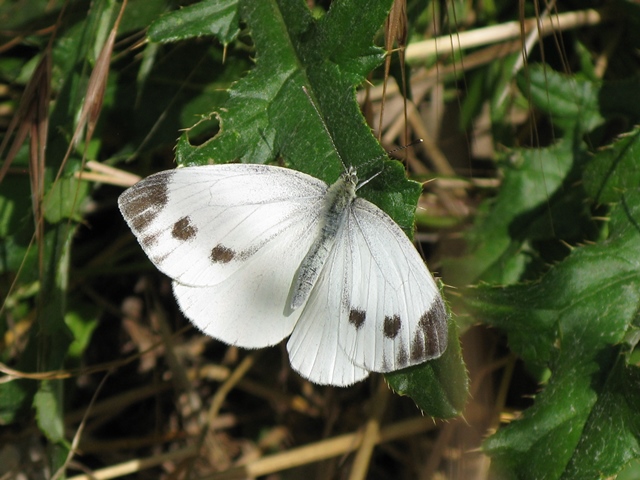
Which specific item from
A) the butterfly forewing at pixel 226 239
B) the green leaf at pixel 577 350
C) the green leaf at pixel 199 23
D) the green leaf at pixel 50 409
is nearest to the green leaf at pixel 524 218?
the green leaf at pixel 577 350

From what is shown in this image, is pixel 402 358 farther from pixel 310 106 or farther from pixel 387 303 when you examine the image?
pixel 310 106

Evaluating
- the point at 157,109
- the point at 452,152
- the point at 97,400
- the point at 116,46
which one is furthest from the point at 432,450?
the point at 116,46

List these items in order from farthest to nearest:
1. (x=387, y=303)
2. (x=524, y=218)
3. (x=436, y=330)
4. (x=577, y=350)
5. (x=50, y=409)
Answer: (x=524, y=218)
(x=50, y=409)
(x=577, y=350)
(x=387, y=303)
(x=436, y=330)

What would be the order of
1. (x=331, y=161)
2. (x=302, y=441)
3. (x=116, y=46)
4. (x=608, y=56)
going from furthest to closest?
(x=302, y=441) < (x=608, y=56) < (x=116, y=46) < (x=331, y=161)

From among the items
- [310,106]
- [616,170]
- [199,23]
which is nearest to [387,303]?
[310,106]

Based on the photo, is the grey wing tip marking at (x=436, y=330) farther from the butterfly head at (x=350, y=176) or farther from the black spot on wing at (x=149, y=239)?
the black spot on wing at (x=149, y=239)

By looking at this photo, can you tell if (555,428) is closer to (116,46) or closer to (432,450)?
(432,450)

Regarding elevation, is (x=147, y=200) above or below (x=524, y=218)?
above

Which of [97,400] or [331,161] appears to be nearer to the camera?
[331,161]
